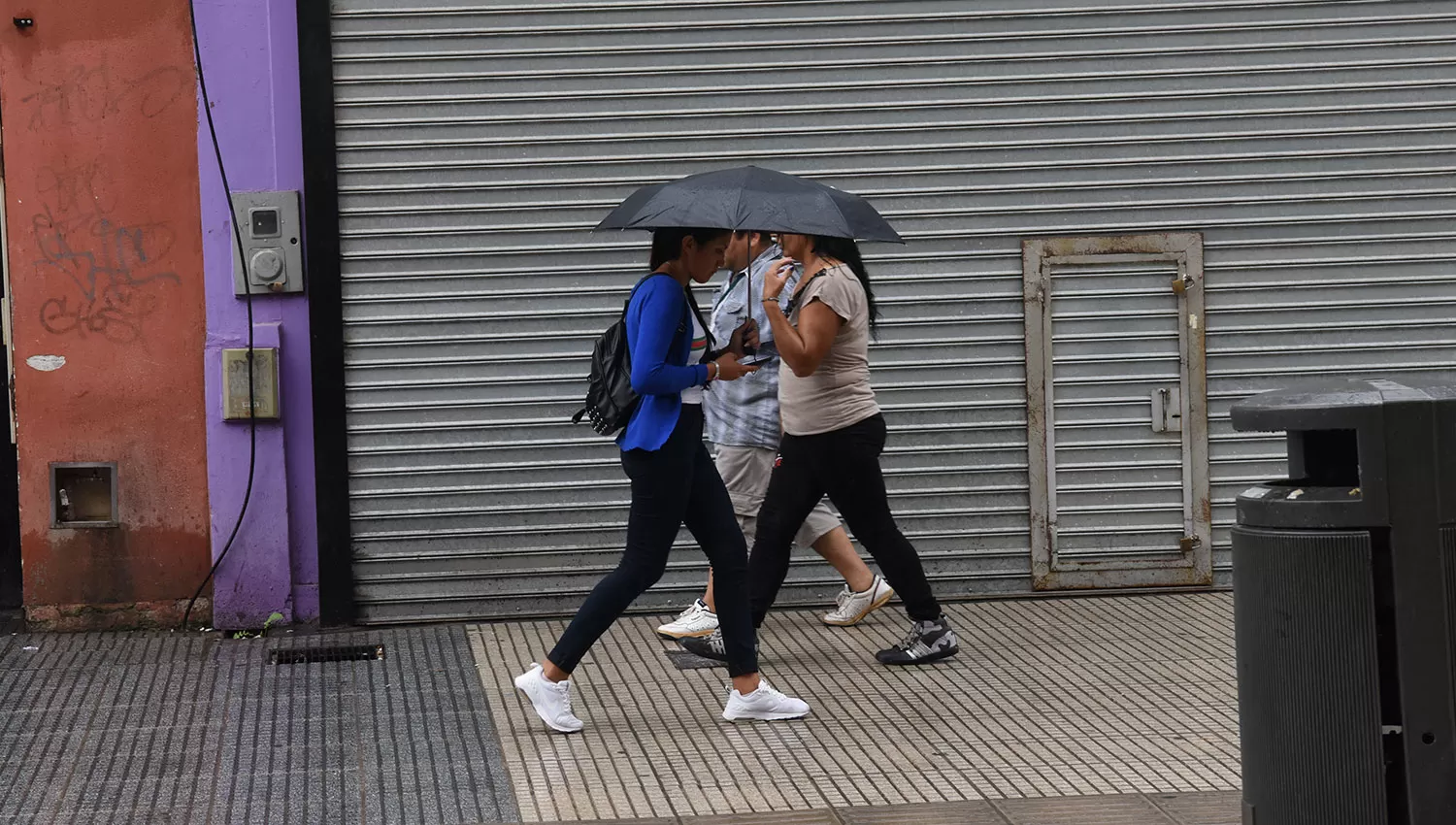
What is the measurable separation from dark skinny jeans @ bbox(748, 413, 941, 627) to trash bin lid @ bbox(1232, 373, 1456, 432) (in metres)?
2.66

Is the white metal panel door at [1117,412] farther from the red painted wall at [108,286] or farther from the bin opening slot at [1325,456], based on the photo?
the bin opening slot at [1325,456]

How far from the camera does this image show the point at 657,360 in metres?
5.65

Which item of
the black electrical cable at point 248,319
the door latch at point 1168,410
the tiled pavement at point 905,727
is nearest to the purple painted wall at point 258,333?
the black electrical cable at point 248,319

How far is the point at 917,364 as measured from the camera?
323 inches

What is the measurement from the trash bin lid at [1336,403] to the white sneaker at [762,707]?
7.67 ft

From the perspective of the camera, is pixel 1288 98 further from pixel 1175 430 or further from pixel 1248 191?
pixel 1175 430

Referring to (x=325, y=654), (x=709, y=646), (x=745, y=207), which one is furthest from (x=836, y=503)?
(x=325, y=654)

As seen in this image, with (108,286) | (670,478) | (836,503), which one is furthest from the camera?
(108,286)

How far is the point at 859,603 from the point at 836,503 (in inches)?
37.9

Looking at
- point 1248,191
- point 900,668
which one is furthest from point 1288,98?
point 900,668

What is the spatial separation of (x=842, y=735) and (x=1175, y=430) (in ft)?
10.5

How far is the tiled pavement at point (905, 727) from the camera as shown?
16.7 ft

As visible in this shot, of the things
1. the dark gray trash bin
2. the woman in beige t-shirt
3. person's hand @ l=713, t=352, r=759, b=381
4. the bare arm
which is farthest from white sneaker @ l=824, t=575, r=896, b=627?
the dark gray trash bin

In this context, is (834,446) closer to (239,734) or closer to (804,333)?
(804,333)
